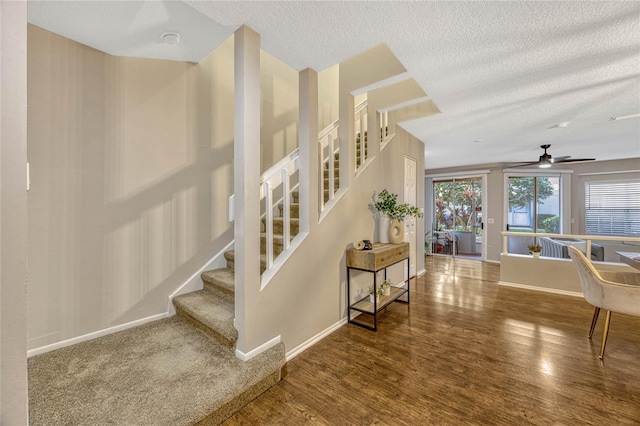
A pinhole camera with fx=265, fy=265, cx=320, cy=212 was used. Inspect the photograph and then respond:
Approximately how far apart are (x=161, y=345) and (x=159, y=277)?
2.30ft

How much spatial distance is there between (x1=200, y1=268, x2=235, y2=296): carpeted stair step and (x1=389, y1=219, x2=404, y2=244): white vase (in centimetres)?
203

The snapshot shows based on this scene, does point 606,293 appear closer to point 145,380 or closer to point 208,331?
point 208,331

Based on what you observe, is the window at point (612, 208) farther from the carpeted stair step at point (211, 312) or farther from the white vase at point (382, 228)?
the carpeted stair step at point (211, 312)

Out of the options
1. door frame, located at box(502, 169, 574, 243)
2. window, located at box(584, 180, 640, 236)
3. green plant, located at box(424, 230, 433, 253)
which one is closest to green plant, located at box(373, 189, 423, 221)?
green plant, located at box(424, 230, 433, 253)

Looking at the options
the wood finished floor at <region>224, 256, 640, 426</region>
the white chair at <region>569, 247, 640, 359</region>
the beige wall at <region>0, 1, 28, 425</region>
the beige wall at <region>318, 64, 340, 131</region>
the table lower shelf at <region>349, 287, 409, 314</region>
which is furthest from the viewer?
the beige wall at <region>318, 64, 340, 131</region>

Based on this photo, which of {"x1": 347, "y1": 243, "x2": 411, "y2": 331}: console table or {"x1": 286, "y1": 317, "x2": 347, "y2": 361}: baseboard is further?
{"x1": 347, "y1": 243, "x2": 411, "y2": 331}: console table

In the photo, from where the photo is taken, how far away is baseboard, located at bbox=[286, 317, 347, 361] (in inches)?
91.6

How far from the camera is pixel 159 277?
102 inches

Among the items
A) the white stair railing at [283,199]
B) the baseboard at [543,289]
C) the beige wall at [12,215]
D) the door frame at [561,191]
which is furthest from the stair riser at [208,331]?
the door frame at [561,191]

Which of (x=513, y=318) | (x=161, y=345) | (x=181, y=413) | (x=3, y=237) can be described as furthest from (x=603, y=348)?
(x=3, y=237)

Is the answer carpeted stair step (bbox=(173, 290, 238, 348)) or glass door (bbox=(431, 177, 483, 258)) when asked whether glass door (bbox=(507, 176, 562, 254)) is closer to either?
glass door (bbox=(431, 177, 483, 258))

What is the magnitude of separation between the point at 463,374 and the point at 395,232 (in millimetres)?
1776

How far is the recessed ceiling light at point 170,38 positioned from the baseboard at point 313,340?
2.77m

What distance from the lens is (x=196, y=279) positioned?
2.83 m
